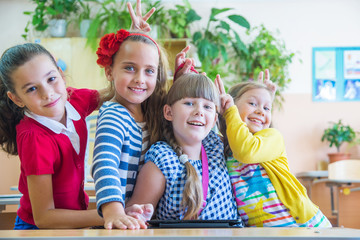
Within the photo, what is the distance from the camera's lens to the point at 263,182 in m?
1.51

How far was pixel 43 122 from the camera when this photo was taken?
1462mm

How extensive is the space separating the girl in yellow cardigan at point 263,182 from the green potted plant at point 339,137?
4.61 meters

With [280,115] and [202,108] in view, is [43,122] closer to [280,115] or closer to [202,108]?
[202,108]

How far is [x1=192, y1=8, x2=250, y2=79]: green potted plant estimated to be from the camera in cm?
570

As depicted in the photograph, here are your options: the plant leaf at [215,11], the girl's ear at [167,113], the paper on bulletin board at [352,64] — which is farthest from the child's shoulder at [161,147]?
the paper on bulletin board at [352,64]

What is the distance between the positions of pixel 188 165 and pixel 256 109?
1.36 feet

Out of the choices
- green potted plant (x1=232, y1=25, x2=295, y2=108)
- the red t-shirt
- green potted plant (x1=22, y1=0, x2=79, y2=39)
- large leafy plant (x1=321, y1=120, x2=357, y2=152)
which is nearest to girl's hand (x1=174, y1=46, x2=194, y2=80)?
the red t-shirt

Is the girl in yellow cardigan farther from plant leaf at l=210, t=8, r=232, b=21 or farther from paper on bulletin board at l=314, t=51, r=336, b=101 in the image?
paper on bulletin board at l=314, t=51, r=336, b=101

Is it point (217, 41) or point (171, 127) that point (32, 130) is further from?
point (217, 41)

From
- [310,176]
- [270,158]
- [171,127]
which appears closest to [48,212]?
[171,127]

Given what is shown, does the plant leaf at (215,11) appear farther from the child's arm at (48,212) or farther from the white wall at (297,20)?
the child's arm at (48,212)

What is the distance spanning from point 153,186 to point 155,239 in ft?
2.21

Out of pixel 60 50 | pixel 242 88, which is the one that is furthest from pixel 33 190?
pixel 60 50

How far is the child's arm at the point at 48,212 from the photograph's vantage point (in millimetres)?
1361
